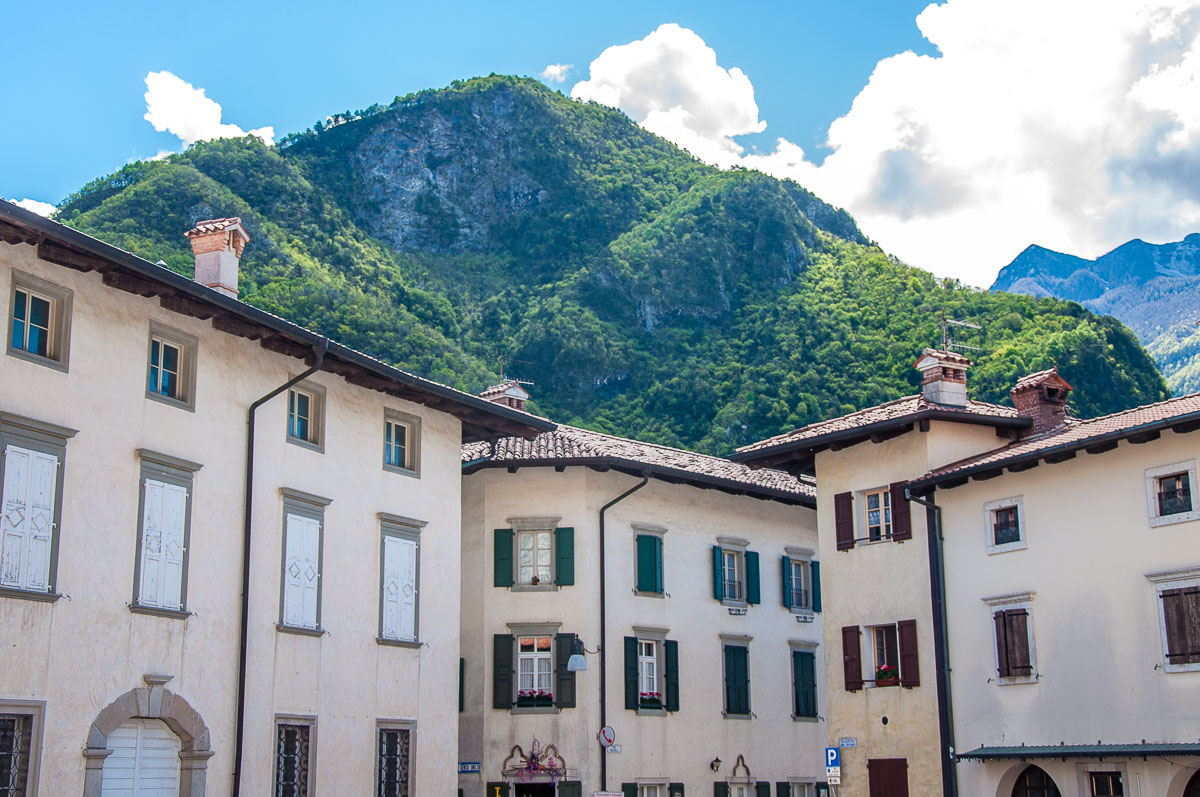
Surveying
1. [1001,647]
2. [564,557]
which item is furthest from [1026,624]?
[564,557]

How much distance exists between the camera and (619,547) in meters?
29.2

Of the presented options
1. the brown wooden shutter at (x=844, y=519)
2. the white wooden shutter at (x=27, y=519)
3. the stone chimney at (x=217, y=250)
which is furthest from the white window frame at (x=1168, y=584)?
the white wooden shutter at (x=27, y=519)

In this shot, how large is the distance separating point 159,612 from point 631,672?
12.6m

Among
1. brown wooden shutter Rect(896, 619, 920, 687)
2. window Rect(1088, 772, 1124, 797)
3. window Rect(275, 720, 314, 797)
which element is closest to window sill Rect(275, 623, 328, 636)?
window Rect(275, 720, 314, 797)

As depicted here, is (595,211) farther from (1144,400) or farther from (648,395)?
(1144,400)

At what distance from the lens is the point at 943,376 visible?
91.7 ft

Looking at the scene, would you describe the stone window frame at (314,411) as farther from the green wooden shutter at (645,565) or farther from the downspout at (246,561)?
the green wooden shutter at (645,565)

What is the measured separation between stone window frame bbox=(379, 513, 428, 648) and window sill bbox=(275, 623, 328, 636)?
1.56 meters

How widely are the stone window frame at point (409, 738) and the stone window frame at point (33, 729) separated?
699 cm

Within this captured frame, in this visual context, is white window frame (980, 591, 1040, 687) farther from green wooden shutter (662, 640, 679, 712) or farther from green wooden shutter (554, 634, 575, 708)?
green wooden shutter (554, 634, 575, 708)

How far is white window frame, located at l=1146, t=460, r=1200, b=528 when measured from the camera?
2167 cm

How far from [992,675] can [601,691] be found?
7952 millimetres

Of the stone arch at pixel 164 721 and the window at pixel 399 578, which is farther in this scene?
the window at pixel 399 578

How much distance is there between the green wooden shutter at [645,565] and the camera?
2953cm
